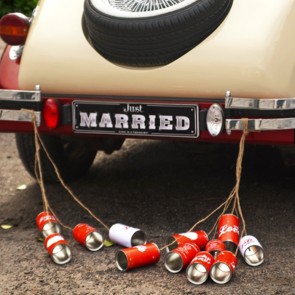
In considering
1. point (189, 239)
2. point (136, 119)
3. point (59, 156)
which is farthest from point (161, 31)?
point (59, 156)

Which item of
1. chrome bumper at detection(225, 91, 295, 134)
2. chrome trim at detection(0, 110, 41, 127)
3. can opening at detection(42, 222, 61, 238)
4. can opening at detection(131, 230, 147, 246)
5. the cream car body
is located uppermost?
the cream car body

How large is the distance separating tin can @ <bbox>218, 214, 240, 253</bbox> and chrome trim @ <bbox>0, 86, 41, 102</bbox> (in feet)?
3.54

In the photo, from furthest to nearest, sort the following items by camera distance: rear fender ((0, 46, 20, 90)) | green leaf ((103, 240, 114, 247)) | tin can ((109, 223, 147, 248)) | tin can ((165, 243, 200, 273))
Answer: rear fender ((0, 46, 20, 90))
green leaf ((103, 240, 114, 247))
tin can ((109, 223, 147, 248))
tin can ((165, 243, 200, 273))

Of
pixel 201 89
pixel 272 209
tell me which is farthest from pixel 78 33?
pixel 272 209

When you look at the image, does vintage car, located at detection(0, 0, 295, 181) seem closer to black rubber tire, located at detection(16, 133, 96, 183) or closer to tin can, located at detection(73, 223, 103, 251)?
tin can, located at detection(73, 223, 103, 251)

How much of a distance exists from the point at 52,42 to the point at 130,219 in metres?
1.02

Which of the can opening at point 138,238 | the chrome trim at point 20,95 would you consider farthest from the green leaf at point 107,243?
the chrome trim at point 20,95

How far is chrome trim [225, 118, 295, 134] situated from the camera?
12.4 ft

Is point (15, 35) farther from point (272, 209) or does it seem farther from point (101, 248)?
point (272, 209)

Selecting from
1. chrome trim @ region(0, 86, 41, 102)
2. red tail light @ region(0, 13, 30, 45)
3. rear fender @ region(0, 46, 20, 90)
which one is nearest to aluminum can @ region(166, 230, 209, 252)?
chrome trim @ region(0, 86, 41, 102)

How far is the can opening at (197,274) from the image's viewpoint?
358 centimetres

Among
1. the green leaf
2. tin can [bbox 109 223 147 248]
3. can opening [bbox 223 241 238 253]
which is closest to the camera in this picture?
can opening [bbox 223 241 238 253]

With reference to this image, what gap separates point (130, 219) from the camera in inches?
176

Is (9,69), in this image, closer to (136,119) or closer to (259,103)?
(136,119)
